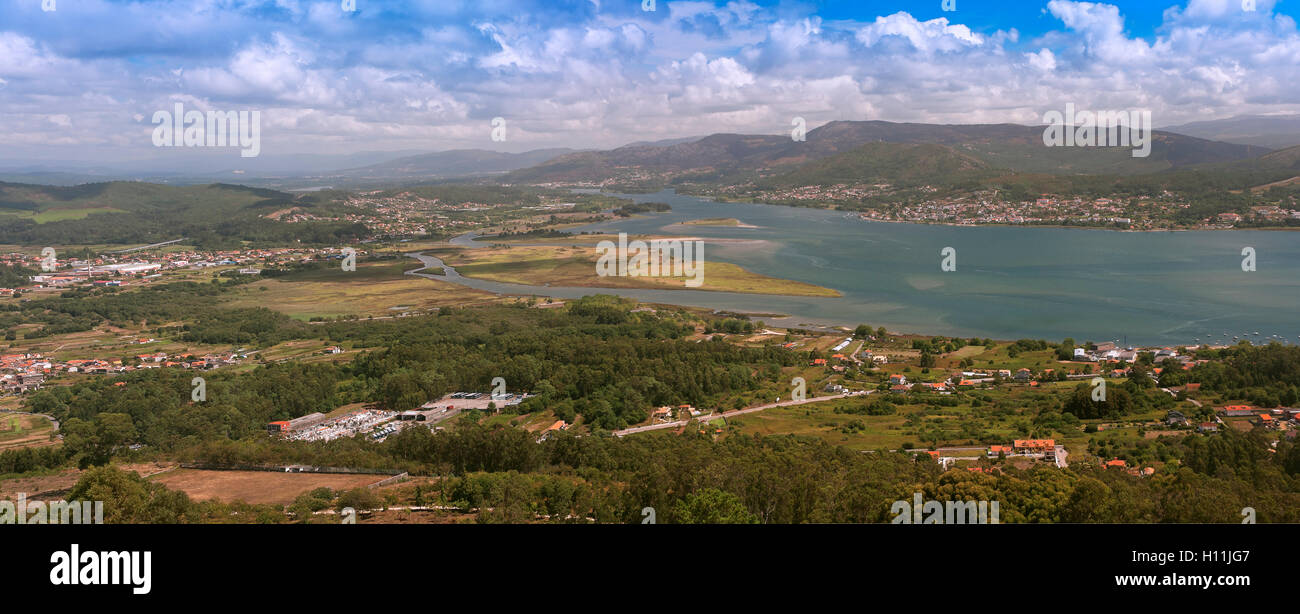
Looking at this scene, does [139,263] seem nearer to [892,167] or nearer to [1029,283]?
[1029,283]

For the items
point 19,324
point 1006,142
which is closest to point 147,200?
point 19,324

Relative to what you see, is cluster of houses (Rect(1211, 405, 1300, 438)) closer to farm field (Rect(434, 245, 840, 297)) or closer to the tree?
the tree

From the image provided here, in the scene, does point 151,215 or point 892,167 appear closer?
point 151,215

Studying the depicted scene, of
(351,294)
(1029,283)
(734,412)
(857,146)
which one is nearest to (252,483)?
(734,412)

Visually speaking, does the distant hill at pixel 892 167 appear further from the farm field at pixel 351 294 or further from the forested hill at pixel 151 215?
the farm field at pixel 351 294

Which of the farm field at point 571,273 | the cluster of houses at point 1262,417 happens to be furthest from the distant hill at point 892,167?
the cluster of houses at point 1262,417

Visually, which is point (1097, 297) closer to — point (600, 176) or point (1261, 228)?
point (1261, 228)
